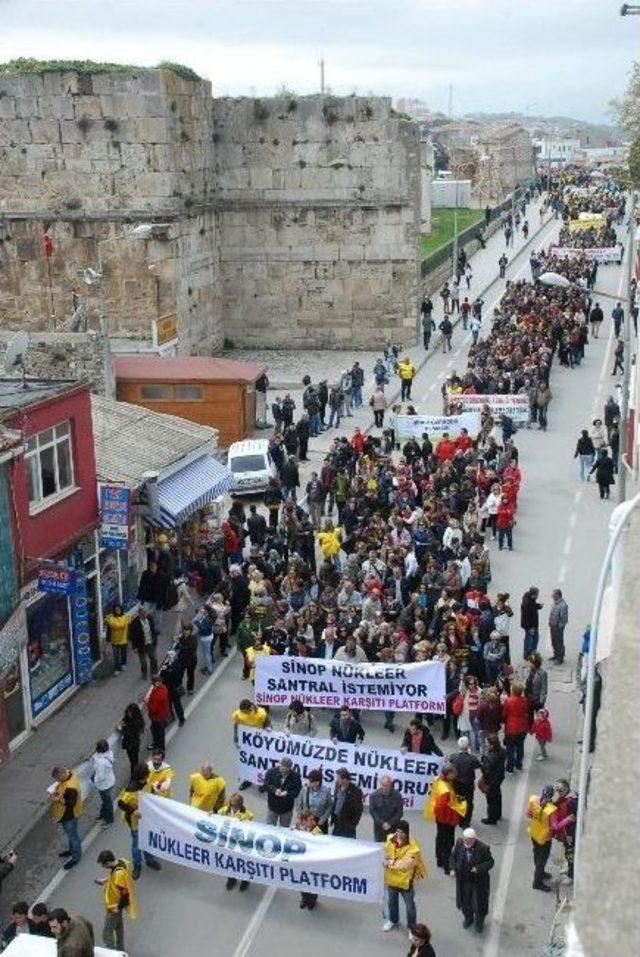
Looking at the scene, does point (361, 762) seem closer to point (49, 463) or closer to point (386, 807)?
point (386, 807)

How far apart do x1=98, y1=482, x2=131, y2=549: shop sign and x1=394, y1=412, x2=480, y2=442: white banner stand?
1205 centimetres

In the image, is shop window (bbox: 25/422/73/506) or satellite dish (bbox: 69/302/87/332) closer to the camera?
shop window (bbox: 25/422/73/506)

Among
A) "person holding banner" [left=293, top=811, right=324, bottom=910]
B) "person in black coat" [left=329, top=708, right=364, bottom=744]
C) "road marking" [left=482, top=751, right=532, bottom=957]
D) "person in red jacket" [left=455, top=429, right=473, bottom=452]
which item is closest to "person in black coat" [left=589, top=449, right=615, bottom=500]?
"person in red jacket" [left=455, top=429, right=473, bottom=452]

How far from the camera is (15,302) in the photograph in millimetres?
40969

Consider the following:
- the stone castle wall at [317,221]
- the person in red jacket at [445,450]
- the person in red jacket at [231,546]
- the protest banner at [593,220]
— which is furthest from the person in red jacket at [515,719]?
the protest banner at [593,220]

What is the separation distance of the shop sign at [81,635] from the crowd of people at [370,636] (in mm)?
522

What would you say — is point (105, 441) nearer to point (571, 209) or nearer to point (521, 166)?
point (571, 209)

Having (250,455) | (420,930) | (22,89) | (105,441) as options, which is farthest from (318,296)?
(420,930)

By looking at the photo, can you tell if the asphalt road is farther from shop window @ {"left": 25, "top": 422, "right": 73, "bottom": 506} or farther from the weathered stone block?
the weathered stone block

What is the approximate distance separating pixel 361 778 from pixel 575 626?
7.44 meters

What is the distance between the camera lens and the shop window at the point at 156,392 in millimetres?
31594

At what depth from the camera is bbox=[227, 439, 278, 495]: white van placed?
92.4 ft

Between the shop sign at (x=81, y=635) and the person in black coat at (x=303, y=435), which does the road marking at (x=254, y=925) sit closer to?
the shop sign at (x=81, y=635)

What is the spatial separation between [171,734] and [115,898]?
5434 millimetres
